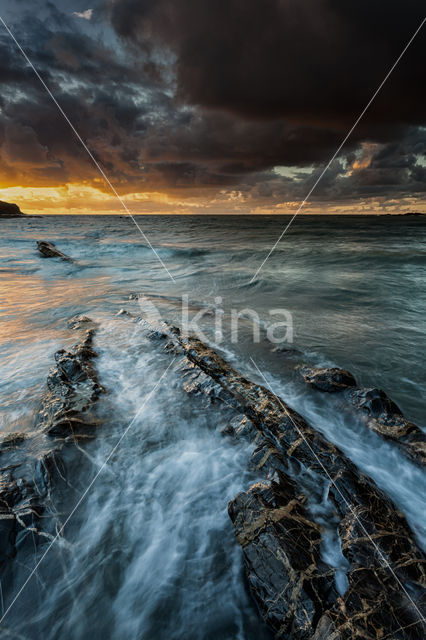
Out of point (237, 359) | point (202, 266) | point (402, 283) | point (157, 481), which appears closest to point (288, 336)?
point (237, 359)

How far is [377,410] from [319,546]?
2.34 metres

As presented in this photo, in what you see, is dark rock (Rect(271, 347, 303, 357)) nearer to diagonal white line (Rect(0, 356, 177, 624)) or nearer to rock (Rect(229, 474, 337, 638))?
diagonal white line (Rect(0, 356, 177, 624))

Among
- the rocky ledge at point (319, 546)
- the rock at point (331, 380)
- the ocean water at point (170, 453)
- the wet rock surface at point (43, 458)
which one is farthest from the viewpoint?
the rock at point (331, 380)

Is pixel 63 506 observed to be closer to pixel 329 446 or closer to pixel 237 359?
pixel 329 446

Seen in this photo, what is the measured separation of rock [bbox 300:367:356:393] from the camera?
4.42 metres

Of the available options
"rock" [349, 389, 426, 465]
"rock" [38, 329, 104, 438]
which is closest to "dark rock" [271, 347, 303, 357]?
"rock" [349, 389, 426, 465]

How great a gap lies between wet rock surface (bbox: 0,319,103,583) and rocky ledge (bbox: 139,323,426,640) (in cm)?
185

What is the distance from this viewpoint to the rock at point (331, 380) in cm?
442

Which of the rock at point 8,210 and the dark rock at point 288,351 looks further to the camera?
the rock at point 8,210

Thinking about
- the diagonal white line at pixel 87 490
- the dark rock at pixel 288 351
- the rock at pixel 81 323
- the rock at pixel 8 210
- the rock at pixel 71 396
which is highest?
the rock at pixel 8 210

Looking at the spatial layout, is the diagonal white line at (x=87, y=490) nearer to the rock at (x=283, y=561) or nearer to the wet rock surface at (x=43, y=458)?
the wet rock surface at (x=43, y=458)

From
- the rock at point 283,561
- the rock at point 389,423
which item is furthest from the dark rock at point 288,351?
the rock at point 283,561

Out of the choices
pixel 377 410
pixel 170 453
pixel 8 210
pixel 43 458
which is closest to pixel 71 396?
pixel 43 458

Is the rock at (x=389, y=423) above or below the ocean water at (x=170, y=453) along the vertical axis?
above
